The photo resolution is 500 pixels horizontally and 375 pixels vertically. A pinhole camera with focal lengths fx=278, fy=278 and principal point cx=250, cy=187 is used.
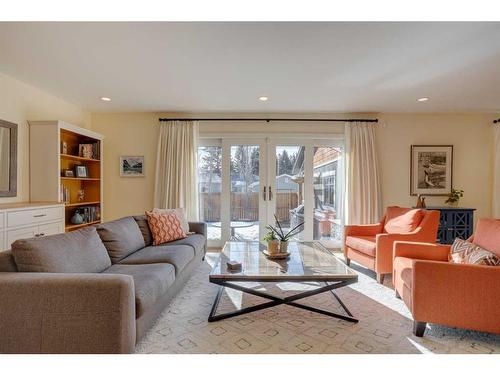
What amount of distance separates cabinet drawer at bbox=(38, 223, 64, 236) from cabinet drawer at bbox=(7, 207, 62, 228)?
0.23 feet

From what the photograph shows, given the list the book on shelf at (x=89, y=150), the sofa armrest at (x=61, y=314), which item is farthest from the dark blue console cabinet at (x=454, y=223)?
the book on shelf at (x=89, y=150)

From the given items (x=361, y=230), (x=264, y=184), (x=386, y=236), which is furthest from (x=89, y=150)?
(x=386, y=236)

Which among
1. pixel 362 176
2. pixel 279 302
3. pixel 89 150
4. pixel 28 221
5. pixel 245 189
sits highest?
pixel 89 150

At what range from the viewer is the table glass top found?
2.14m

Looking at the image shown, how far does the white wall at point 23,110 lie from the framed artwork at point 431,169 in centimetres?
560

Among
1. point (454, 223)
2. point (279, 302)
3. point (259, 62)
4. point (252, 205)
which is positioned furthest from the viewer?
point (252, 205)

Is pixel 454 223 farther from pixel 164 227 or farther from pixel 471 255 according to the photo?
pixel 164 227

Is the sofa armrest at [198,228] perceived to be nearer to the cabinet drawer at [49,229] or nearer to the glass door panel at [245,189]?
the glass door panel at [245,189]

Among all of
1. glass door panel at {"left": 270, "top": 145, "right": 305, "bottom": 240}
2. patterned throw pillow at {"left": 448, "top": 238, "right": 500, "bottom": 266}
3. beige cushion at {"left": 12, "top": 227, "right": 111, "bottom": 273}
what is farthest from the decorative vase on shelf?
patterned throw pillow at {"left": 448, "top": 238, "right": 500, "bottom": 266}

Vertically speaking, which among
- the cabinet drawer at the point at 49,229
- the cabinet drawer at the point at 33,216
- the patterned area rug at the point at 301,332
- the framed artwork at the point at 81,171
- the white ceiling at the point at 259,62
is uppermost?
the white ceiling at the point at 259,62

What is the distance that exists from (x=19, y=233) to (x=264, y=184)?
129 inches

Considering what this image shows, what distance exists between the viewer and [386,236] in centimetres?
313

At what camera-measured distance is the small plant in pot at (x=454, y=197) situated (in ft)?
14.9
